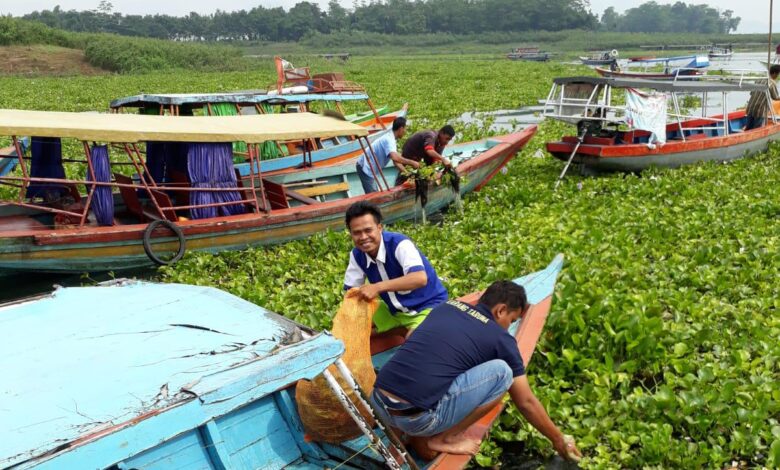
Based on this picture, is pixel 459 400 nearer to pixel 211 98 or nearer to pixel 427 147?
pixel 427 147

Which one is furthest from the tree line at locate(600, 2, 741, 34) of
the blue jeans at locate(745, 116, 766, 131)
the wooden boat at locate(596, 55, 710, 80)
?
the blue jeans at locate(745, 116, 766, 131)

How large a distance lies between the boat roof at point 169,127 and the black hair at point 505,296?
448cm

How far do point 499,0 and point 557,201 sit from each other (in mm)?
97846

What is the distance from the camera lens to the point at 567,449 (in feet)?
12.0

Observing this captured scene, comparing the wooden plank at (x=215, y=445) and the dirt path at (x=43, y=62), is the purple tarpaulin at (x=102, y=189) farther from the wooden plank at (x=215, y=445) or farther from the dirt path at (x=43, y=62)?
the dirt path at (x=43, y=62)

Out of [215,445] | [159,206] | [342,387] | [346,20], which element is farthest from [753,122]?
[346,20]

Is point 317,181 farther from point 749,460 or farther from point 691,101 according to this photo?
point 691,101

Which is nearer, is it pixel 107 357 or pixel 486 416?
pixel 107 357

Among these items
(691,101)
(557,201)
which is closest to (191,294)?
(557,201)

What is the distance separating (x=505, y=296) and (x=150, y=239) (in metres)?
4.79

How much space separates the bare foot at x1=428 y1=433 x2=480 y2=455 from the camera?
3359 millimetres

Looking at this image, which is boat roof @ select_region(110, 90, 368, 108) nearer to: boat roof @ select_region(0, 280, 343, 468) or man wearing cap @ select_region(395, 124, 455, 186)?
man wearing cap @ select_region(395, 124, 455, 186)

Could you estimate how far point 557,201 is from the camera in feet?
30.5

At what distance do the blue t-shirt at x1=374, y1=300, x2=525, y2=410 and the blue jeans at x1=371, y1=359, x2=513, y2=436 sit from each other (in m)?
0.03
